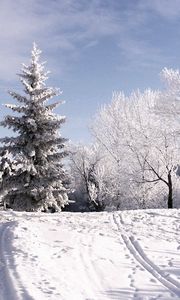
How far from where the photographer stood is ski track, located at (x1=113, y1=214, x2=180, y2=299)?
961cm

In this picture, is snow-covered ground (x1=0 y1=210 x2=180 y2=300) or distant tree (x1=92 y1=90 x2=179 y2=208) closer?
snow-covered ground (x1=0 y1=210 x2=180 y2=300)

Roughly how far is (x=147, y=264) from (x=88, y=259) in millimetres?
1639

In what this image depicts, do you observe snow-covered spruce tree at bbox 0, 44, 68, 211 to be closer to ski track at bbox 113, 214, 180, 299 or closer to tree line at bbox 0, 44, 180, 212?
tree line at bbox 0, 44, 180, 212

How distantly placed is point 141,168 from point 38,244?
21.8m

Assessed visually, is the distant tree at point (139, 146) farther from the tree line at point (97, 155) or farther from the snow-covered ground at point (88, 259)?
the snow-covered ground at point (88, 259)

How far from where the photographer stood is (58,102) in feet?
80.9

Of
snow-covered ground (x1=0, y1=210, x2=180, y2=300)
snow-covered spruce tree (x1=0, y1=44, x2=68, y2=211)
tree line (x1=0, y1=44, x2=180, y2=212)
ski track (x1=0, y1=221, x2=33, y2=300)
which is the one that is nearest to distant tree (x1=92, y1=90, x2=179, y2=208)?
tree line (x1=0, y1=44, x2=180, y2=212)

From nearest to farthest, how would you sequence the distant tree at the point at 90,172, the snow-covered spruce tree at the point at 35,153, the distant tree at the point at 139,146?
the snow-covered spruce tree at the point at 35,153 < the distant tree at the point at 139,146 < the distant tree at the point at 90,172

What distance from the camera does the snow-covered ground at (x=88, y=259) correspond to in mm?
8890

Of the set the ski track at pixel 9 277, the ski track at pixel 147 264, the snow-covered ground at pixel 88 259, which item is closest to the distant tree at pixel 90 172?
the snow-covered ground at pixel 88 259

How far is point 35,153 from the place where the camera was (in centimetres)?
2402

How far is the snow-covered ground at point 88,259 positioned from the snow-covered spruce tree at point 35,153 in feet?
18.1

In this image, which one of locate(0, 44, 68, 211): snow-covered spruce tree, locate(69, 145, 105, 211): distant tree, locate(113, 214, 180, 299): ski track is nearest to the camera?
locate(113, 214, 180, 299): ski track

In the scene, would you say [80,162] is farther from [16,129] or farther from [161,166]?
[16,129]
